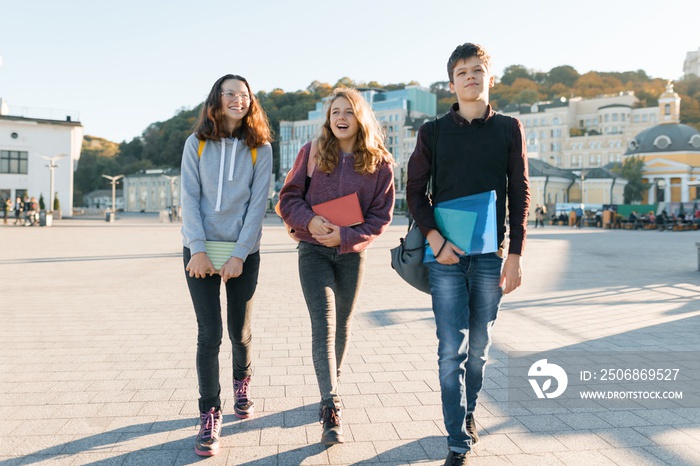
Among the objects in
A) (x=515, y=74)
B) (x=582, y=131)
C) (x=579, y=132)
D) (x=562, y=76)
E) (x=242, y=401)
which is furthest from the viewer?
(x=515, y=74)

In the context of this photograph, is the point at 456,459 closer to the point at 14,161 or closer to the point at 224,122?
the point at 224,122

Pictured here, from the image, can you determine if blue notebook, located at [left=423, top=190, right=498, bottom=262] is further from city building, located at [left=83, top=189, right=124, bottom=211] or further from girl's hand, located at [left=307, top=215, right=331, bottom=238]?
city building, located at [left=83, top=189, right=124, bottom=211]

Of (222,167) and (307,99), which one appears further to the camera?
(307,99)

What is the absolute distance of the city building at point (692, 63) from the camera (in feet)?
573

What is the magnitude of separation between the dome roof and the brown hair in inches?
3189

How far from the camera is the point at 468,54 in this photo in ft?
10.1

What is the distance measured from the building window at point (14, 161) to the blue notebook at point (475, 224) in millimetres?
57978

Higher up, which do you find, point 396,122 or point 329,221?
point 396,122

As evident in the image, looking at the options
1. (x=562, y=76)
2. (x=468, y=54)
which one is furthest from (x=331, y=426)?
(x=562, y=76)

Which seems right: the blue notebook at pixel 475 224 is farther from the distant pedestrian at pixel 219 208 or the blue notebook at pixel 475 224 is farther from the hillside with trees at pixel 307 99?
the hillside with trees at pixel 307 99

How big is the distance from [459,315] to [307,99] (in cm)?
12835

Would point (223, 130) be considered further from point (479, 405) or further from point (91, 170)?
point (91, 170)

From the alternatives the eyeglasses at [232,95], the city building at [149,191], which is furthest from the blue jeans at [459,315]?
the city building at [149,191]

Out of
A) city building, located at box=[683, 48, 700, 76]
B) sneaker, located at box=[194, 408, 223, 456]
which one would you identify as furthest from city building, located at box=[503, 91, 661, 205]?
city building, located at box=[683, 48, 700, 76]
